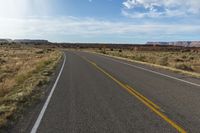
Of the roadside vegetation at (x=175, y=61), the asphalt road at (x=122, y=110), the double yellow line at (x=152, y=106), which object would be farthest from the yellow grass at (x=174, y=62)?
the asphalt road at (x=122, y=110)

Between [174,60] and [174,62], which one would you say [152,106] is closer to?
[174,62]

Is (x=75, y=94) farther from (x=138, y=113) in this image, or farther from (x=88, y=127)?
(x=88, y=127)

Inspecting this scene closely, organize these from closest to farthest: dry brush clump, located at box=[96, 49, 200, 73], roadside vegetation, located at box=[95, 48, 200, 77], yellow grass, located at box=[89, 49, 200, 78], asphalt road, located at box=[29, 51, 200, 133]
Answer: asphalt road, located at box=[29, 51, 200, 133]
yellow grass, located at box=[89, 49, 200, 78]
roadside vegetation, located at box=[95, 48, 200, 77]
dry brush clump, located at box=[96, 49, 200, 73]

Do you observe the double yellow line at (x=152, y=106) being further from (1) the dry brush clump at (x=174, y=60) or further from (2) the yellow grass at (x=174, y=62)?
(1) the dry brush clump at (x=174, y=60)

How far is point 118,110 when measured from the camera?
832 cm

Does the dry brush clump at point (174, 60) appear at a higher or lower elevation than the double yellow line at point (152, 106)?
lower

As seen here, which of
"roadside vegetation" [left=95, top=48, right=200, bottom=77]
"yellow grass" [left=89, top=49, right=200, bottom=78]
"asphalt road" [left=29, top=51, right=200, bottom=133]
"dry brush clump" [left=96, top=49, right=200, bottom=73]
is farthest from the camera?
"dry brush clump" [left=96, top=49, right=200, bottom=73]

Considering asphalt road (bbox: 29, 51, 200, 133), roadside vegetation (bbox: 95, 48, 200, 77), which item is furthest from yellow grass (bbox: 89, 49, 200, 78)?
asphalt road (bbox: 29, 51, 200, 133)

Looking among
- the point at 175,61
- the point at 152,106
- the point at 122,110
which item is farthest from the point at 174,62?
the point at 122,110

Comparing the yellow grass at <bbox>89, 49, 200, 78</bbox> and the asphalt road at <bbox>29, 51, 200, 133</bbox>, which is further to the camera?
the yellow grass at <bbox>89, 49, 200, 78</bbox>

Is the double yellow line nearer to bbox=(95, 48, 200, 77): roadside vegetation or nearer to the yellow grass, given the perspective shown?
the yellow grass

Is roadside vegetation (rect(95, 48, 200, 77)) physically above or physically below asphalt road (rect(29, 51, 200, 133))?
below

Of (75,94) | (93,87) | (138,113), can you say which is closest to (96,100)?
(75,94)

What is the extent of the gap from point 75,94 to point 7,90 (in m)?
4.10
